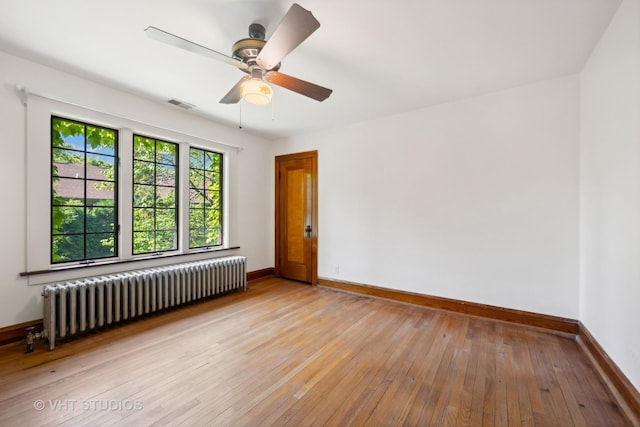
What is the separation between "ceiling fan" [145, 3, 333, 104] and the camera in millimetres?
1561

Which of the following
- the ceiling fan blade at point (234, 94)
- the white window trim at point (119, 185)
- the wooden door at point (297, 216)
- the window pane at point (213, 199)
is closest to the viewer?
the ceiling fan blade at point (234, 94)

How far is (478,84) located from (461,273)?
2.24 metres

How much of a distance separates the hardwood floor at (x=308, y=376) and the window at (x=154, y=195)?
107 cm

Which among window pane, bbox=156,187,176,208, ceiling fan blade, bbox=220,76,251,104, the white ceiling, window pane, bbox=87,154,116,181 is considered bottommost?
window pane, bbox=156,187,176,208

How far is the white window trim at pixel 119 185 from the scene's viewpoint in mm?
2596

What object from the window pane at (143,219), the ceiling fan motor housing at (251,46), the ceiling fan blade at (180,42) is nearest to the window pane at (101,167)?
the window pane at (143,219)

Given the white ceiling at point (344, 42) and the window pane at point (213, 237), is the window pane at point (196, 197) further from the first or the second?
the white ceiling at point (344, 42)

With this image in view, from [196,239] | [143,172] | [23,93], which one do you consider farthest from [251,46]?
[196,239]

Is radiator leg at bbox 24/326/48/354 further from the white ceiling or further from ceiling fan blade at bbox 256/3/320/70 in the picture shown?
ceiling fan blade at bbox 256/3/320/70

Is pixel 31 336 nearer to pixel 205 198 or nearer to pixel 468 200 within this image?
pixel 205 198

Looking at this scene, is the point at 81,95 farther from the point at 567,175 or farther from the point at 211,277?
the point at 567,175

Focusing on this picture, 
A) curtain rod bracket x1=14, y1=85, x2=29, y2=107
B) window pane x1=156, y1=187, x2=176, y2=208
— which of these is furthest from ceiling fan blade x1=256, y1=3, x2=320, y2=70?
window pane x1=156, y1=187, x2=176, y2=208

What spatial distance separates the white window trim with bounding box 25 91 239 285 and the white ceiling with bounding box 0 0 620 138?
0.44 metres

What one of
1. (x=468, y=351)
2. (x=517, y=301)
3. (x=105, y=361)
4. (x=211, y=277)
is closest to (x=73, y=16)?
(x=105, y=361)
